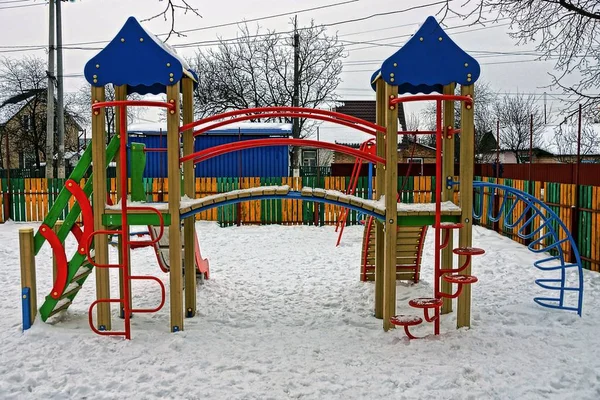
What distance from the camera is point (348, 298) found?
21.8ft

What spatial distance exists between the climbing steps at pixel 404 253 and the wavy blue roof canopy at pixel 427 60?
2138 millimetres

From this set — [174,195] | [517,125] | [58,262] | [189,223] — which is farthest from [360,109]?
[58,262]

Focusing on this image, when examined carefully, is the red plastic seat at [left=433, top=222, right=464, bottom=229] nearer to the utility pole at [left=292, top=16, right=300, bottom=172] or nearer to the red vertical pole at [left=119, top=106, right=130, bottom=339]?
the red vertical pole at [left=119, top=106, right=130, bottom=339]

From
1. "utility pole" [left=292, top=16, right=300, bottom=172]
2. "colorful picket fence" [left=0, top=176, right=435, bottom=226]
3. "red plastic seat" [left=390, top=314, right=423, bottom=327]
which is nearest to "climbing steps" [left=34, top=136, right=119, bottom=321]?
"red plastic seat" [left=390, top=314, right=423, bottom=327]

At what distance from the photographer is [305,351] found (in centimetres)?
477

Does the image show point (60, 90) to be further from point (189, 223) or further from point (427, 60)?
point (427, 60)

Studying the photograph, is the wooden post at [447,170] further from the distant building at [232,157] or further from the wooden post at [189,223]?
the distant building at [232,157]

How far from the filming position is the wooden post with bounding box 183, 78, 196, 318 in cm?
597

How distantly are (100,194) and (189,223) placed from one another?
1.29 m

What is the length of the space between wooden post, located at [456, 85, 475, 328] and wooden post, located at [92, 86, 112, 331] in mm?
3459

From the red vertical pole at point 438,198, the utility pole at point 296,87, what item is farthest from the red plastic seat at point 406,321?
the utility pole at point 296,87

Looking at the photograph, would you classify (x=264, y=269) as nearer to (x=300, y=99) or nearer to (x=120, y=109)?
(x=120, y=109)

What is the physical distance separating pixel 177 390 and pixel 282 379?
804 millimetres

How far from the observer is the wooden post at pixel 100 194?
16.5ft
